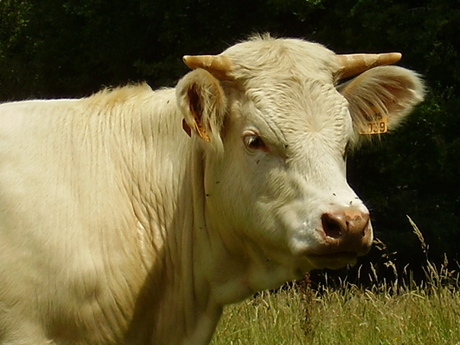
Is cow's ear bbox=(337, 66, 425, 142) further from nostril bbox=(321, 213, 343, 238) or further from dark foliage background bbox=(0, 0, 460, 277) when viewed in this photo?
dark foliage background bbox=(0, 0, 460, 277)

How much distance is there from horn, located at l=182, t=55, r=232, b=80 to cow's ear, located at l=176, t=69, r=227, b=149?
0.15 ft

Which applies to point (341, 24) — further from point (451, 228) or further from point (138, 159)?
point (138, 159)

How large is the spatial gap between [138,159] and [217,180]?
488 mm

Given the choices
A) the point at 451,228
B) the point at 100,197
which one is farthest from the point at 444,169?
the point at 100,197

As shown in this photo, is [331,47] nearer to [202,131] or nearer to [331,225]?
[202,131]

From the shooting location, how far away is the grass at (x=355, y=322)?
6.51 m


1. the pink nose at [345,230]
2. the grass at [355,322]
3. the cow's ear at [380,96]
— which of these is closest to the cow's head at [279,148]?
the pink nose at [345,230]

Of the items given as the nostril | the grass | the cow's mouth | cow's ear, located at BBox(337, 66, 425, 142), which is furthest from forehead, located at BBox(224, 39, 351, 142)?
the grass

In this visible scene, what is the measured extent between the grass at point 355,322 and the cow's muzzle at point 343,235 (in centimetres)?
209

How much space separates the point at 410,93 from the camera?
17.5ft

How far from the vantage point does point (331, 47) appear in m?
16.6

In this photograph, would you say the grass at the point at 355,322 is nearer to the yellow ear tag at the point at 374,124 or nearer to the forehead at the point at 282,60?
the yellow ear tag at the point at 374,124

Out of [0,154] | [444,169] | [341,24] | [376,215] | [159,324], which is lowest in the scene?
[376,215]

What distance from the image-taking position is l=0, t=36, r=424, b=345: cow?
4.61 metres
